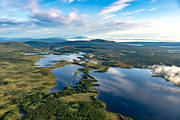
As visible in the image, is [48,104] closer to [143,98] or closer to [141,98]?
[141,98]

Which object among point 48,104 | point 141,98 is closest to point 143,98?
point 141,98

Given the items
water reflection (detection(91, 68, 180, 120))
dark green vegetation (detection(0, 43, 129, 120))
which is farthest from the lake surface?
dark green vegetation (detection(0, 43, 129, 120))

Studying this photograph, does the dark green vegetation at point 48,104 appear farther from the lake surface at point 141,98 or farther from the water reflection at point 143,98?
the water reflection at point 143,98

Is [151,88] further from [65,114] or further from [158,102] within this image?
[65,114]

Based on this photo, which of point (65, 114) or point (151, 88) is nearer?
point (65, 114)

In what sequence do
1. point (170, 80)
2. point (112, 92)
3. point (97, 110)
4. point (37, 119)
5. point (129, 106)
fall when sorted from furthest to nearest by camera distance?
point (170, 80) → point (112, 92) → point (129, 106) → point (97, 110) → point (37, 119)

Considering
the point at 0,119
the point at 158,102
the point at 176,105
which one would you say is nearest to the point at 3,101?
the point at 0,119

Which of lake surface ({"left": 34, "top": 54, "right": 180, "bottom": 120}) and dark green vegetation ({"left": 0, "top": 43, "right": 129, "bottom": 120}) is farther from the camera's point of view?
lake surface ({"left": 34, "top": 54, "right": 180, "bottom": 120})

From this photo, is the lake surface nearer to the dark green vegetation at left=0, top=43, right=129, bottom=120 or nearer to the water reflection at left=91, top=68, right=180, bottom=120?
the water reflection at left=91, top=68, right=180, bottom=120
